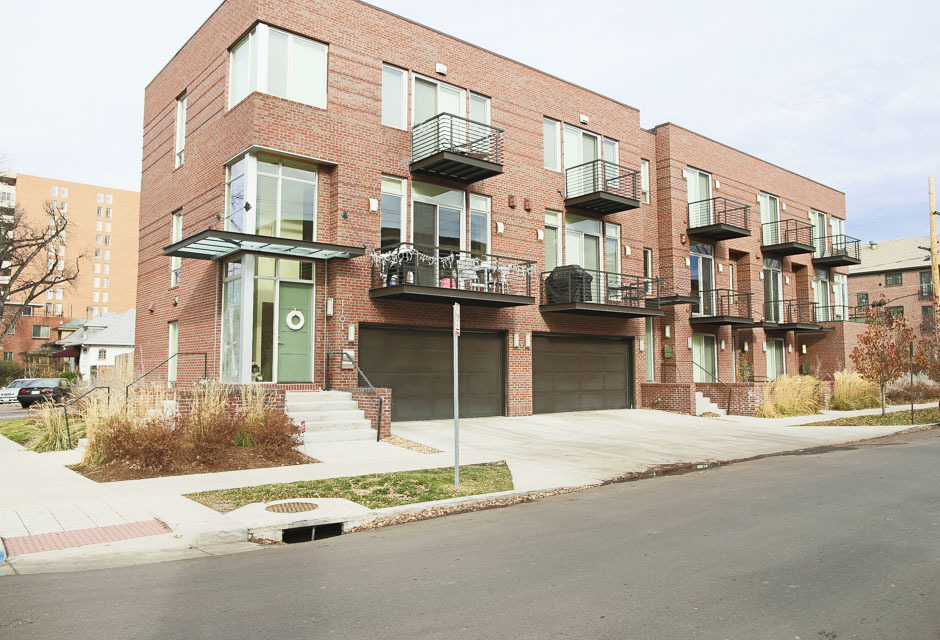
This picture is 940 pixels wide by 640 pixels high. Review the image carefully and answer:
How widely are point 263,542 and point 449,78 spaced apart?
599 inches

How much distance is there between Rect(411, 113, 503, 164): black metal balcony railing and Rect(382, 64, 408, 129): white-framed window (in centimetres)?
52

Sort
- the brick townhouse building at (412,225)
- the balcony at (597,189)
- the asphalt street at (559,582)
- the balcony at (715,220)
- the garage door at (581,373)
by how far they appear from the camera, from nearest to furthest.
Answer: the asphalt street at (559,582) < the brick townhouse building at (412,225) < the garage door at (581,373) < the balcony at (597,189) < the balcony at (715,220)

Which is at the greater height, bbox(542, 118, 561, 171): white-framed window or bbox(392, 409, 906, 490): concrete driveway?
bbox(542, 118, 561, 171): white-framed window

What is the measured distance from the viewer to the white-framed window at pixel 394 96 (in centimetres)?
1800

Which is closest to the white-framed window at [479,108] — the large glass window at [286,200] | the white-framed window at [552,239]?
the white-framed window at [552,239]

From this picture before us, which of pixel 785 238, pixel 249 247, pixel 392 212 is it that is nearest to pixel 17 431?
pixel 249 247

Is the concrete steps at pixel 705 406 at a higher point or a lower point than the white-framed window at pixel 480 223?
lower

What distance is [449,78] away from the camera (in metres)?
19.2

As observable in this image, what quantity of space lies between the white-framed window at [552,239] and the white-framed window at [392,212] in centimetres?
548

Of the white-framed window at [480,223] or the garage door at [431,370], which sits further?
the white-framed window at [480,223]

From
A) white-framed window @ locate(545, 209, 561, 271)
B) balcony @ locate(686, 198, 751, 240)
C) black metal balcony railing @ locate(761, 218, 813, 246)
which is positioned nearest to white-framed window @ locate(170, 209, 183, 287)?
white-framed window @ locate(545, 209, 561, 271)

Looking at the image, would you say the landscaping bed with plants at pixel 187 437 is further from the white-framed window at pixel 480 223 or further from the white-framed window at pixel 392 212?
the white-framed window at pixel 480 223

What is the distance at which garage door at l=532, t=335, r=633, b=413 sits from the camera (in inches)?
829

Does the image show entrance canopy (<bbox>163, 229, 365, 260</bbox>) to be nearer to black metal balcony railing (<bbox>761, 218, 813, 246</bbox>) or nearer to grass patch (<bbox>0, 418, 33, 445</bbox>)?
grass patch (<bbox>0, 418, 33, 445</bbox>)
